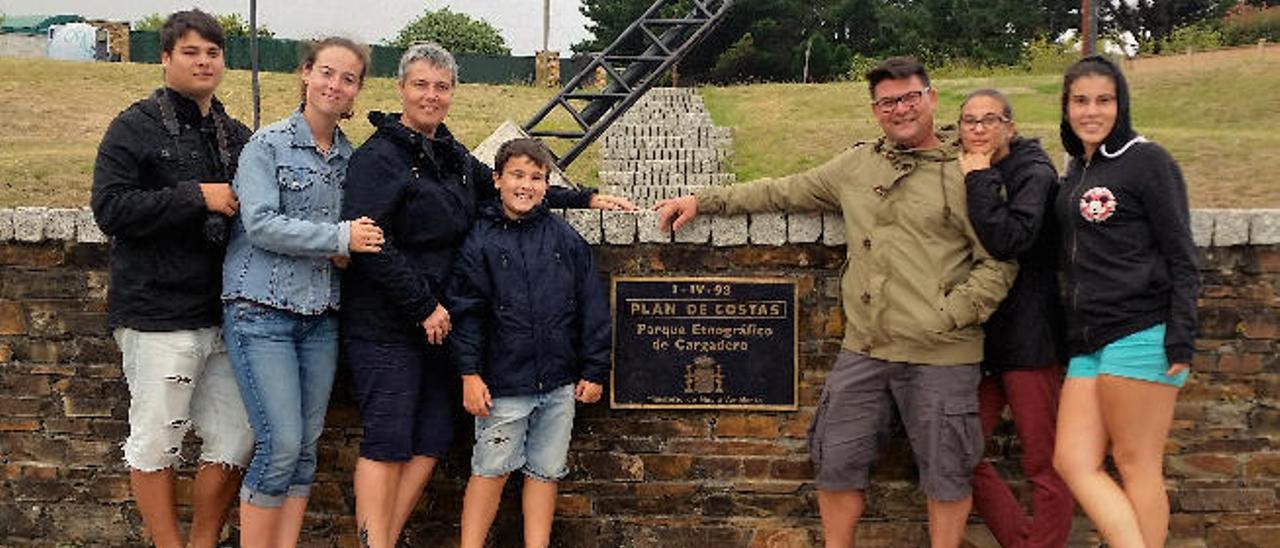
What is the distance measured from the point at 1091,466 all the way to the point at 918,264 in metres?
0.92

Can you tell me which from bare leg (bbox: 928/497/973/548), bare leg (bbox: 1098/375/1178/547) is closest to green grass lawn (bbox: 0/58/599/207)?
bare leg (bbox: 928/497/973/548)

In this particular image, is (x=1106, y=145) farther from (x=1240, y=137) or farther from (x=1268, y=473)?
(x=1240, y=137)

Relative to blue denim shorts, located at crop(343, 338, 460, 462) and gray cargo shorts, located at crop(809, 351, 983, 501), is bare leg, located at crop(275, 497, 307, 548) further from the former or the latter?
gray cargo shorts, located at crop(809, 351, 983, 501)

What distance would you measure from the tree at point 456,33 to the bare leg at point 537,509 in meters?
50.3

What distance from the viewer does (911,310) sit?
4023mm

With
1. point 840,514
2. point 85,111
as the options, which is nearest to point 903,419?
point 840,514

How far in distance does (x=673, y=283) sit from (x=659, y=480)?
2.90 feet

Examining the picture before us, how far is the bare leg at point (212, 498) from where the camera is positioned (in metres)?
4.23

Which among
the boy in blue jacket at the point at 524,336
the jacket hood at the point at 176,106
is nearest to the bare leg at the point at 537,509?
the boy in blue jacket at the point at 524,336

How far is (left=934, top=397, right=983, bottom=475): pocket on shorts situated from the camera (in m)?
4.04

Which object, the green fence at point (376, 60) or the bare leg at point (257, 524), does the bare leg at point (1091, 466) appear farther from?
the green fence at point (376, 60)

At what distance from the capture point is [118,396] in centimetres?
493

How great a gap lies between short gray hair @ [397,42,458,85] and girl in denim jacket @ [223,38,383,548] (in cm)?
16

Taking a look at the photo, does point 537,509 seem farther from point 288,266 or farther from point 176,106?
point 176,106
